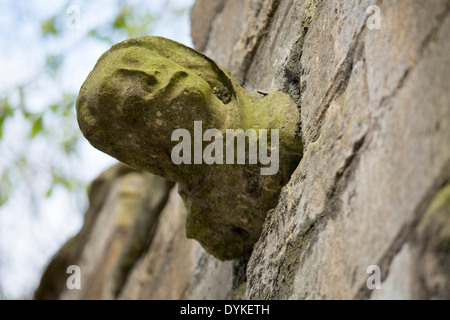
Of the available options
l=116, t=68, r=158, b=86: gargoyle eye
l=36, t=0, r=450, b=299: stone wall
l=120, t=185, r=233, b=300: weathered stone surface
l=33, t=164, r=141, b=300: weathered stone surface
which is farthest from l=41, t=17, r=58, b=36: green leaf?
l=116, t=68, r=158, b=86: gargoyle eye

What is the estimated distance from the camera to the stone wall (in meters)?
1.12

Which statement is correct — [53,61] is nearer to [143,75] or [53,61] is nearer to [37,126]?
[37,126]

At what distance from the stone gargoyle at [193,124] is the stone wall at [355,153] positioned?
73 millimetres

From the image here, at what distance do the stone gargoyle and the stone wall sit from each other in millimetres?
73

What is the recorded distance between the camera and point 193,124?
174cm

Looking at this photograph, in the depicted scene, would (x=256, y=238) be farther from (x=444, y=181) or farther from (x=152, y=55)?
(x=444, y=181)

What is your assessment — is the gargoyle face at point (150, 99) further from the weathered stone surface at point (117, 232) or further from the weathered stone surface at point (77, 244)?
the weathered stone surface at point (77, 244)

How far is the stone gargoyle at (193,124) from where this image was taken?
5.61 feet

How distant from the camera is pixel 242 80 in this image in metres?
2.51

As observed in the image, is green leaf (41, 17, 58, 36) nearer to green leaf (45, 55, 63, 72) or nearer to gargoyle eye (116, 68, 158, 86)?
green leaf (45, 55, 63, 72)

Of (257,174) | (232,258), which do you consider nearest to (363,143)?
(257,174)

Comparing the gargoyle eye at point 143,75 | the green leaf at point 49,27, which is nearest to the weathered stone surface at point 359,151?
the gargoyle eye at point 143,75

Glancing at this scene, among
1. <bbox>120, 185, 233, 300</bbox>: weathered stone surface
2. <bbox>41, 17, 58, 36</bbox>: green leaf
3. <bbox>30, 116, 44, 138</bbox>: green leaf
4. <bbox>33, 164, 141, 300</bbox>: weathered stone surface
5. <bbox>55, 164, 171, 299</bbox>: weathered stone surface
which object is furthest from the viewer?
<bbox>33, 164, 141, 300</bbox>: weathered stone surface
